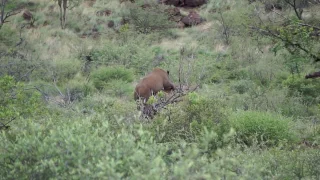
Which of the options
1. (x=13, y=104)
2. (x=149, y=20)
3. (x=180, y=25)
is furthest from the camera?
(x=180, y=25)

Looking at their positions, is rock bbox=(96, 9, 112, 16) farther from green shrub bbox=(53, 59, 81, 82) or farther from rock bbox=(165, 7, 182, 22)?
green shrub bbox=(53, 59, 81, 82)

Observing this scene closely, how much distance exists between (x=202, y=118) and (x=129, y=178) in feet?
13.2

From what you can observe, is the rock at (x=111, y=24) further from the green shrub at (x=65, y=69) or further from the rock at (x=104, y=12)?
the green shrub at (x=65, y=69)

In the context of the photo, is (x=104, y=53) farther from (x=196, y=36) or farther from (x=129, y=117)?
(x=129, y=117)

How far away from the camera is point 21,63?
1825 centimetres

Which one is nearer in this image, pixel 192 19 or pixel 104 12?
pixel 192 19

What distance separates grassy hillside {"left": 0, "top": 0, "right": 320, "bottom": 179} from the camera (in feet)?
15.0

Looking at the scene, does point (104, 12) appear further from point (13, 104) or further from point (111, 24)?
point (13, 104)

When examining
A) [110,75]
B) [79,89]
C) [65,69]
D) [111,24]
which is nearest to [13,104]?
[79,89]

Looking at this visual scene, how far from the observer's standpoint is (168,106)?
8297 mm

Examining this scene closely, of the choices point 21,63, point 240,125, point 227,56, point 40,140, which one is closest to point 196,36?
point 227,56

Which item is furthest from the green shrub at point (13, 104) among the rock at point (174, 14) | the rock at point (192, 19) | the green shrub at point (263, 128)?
the rock at point (174, 14)

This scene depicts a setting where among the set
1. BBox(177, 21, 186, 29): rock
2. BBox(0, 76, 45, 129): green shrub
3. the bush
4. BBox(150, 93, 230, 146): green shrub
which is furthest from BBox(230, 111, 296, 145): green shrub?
BBox(177, 21, 186, 29): rock

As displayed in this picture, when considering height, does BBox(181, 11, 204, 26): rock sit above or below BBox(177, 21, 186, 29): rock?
above
